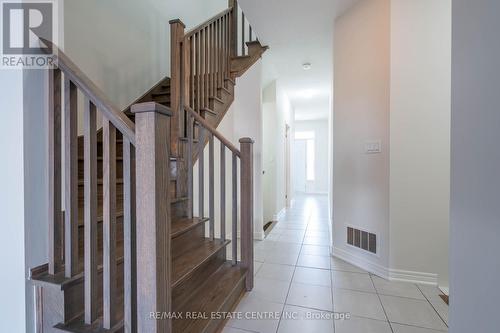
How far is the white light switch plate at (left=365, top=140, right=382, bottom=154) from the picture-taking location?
2.29 meters

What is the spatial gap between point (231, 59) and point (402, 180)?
252 cm

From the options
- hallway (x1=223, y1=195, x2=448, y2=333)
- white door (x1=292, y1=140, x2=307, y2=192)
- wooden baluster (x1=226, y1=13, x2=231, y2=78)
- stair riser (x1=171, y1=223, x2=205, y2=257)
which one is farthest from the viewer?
white door (x1=292, y1=140, x2=307, y2=192)

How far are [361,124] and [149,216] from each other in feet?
7.46

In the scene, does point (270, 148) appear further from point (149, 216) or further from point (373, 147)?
point (149, 216)

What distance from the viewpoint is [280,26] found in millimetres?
2924

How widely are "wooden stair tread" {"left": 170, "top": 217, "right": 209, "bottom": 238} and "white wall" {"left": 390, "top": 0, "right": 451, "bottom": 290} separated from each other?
68.5 inches

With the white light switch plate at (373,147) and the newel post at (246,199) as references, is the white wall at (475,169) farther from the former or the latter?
the newel post at (246,199)

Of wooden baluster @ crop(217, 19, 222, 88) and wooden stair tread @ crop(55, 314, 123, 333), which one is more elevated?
wooden baluster @ crop(217, 19, 222, 88)

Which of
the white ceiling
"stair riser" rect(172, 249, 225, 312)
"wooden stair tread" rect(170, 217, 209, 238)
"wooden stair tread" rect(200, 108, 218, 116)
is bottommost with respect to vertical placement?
"stair riser" rect(172, 249, 225, 312)

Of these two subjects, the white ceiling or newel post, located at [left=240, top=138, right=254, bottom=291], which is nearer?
newel post, located at [left=240, top=138, right=254, bottom=291]

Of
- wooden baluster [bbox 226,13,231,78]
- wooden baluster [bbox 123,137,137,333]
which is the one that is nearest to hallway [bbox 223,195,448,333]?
wooden baluster [bbox 123,137,137,333]

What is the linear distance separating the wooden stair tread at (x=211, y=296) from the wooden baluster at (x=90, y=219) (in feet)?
1.48

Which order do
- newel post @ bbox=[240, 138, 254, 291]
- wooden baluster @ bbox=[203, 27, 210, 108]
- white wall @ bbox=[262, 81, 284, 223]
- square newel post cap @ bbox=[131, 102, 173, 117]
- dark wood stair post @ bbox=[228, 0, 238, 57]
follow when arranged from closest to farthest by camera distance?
square newel post cap @ bbox=[131, 102, 173, 117], newel post @ bbox=[240, 138, 254, 291], wooden baluster @ bbox=[203, 27, 210, 108], dark wood stair post @ bbox=[228, 0, 238, 57], white wall @ bbox=[262, 81, 284, 223]
